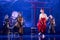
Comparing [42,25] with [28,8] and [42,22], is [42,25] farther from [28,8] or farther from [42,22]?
[28,8]

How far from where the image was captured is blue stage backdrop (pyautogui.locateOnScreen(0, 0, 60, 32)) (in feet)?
9.31

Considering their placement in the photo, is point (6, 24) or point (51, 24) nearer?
point (6, 24)

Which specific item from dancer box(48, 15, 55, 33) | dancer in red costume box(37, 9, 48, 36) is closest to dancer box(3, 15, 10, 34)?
dancer in red costume box(37, 9, 48, 36)

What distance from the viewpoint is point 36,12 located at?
9.47 ft

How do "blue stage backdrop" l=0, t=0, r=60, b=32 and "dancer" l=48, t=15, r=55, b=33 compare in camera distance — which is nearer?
"blue stage backdrop" l=0, t=0, r=60, b=32

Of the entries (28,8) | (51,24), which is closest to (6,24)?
(28,8)

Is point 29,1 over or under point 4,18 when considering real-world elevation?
over

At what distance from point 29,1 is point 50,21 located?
48cm

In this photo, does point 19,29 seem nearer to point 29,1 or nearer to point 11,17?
point 11,17

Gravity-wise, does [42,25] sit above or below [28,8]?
below

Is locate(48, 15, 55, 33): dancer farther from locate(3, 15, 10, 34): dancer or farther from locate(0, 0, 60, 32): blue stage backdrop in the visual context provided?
locate(3, 15, 10, 34): dancer

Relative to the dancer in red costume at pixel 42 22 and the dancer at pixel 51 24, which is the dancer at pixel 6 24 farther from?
the dancer at pixel 51 24

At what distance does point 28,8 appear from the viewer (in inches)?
114

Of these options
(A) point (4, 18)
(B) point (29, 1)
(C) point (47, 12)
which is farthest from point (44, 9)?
(A) point (4, 18)
